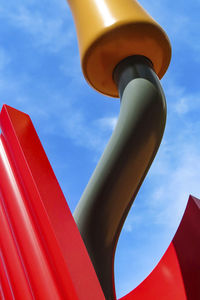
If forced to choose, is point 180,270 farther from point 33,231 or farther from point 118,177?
point 33,231

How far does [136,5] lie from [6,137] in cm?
91

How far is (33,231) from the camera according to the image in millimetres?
1145

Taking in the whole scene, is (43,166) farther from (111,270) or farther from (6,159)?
(111,270)

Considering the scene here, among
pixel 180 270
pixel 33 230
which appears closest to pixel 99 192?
pixel 33 230

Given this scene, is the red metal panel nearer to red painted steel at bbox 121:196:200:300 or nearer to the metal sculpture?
the metal sculpture

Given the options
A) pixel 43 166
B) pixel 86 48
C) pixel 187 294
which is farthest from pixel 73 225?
pixel 187 294

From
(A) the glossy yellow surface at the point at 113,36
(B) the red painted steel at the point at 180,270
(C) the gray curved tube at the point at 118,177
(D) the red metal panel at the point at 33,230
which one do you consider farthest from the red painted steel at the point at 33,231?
(B) the red painted steel at the point at 180,270

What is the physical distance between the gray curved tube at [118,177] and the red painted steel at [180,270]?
561mm

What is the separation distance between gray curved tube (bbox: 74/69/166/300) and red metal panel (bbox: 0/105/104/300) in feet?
1.03

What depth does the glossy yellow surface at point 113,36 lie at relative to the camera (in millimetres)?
1655

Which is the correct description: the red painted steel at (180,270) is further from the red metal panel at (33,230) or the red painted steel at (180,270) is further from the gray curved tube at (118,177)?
the red metal panel at (33,230)

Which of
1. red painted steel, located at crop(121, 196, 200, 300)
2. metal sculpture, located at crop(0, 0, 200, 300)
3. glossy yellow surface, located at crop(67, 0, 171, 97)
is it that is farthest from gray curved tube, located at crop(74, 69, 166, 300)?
red painted steel, located at crop(121, 196, 200, 300)

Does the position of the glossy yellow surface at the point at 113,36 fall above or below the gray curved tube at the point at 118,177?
above

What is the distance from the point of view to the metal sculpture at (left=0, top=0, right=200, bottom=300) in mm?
1093
